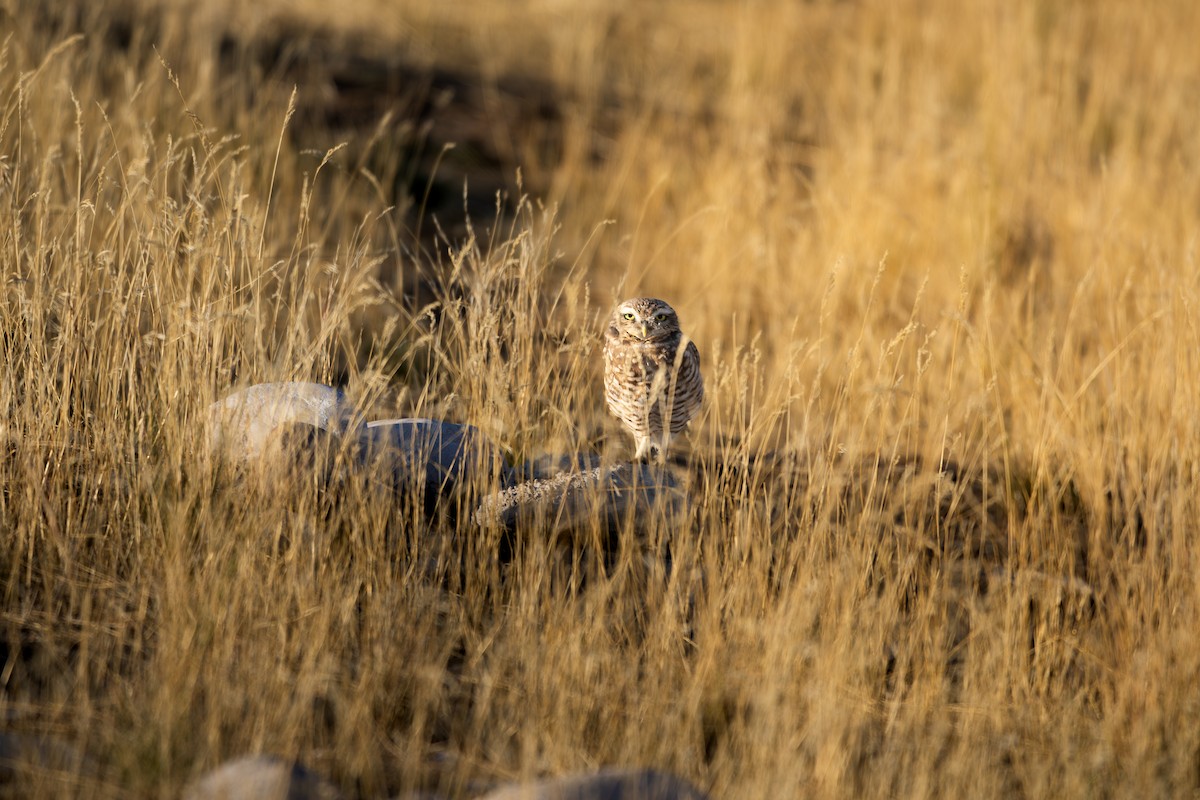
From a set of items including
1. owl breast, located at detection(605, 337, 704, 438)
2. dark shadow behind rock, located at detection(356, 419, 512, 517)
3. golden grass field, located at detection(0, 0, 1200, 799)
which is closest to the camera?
golden grass field, located at detection(0, 0, 1200, 799)

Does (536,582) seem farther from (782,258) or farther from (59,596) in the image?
(782,258)

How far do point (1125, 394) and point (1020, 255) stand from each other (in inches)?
89.2

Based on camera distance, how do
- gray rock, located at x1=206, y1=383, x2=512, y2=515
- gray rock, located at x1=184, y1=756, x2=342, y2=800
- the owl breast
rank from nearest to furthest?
gray rock, located at x1=184, y1=756, x2=342, y2=800, gray rock, located at x1=206, y1=383, x2=512, y2=515, the owl breast

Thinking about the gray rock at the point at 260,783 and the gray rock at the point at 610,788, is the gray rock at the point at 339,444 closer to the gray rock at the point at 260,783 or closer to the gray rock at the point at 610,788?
the gray rock at the point at 260,783

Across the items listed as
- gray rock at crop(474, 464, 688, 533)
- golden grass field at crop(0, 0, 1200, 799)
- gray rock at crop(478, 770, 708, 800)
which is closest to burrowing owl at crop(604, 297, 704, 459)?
golden grass field at crop(0, 0, 1200, 799)

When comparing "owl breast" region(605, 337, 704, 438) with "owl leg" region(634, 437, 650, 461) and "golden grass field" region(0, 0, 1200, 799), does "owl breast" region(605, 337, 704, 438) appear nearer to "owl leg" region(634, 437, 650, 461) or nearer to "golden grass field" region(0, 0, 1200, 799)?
"owl leg" region(634, 437, 650, 461)

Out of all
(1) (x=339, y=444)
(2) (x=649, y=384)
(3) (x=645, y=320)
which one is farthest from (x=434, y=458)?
(3) (x=645, y=320)

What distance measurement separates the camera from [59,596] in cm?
309

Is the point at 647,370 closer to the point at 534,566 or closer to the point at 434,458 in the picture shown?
the point at 434,458

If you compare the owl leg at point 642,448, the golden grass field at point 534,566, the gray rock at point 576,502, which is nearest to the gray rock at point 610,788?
the golden grass field at point 534,566

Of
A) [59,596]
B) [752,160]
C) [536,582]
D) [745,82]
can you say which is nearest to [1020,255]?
[752,160]

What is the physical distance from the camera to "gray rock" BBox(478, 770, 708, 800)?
7.93 ft

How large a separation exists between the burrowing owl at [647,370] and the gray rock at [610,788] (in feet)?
5.09

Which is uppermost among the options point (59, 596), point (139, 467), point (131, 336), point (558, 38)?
point (558, 38)
